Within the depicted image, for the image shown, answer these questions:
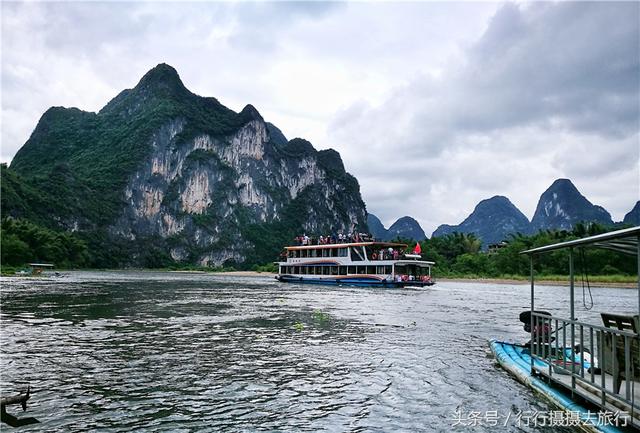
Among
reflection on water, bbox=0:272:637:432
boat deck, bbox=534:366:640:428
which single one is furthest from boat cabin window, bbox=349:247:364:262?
boat deck, bbox=534:366:640:428

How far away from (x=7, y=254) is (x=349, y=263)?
54.6 meters

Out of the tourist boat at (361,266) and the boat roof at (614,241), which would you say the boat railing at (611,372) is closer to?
the boat roof at (614,241)

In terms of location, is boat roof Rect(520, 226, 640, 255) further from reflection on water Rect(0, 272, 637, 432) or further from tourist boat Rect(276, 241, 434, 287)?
tourist boat Rect(276, 241, 434, 287)

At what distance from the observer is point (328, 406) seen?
8.82 metres

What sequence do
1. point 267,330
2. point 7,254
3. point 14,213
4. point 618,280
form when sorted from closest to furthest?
point 267,330 → point 618,280 → point 7,254 → point 14,213

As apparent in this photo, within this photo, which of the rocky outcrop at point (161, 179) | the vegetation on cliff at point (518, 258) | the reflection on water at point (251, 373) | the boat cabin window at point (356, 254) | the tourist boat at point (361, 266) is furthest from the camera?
the rocky outcrop at point (161, 179)

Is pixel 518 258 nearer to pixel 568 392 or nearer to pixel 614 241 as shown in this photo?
pixel 568 392

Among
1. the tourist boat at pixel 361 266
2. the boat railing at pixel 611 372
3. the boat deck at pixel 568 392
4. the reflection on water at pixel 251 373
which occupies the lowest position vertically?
the reflection on water at pixel 251 373

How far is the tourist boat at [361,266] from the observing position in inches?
2004

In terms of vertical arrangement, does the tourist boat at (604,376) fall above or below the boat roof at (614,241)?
below

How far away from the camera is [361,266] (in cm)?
5438

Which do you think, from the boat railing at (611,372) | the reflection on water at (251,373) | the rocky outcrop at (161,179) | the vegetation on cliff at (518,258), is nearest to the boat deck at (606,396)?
the boat railing at (611,372)

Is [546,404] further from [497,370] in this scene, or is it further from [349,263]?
[349,263]

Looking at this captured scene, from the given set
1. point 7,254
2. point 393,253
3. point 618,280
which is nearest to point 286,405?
→ point 393,253
